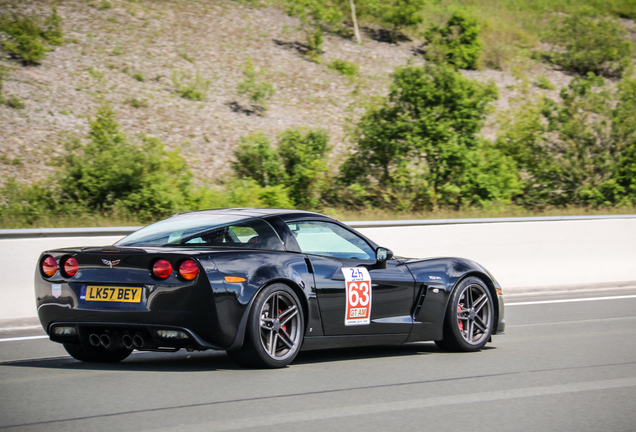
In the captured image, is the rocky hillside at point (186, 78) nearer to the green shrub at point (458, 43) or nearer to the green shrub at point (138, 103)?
the green shrub at point (138, 103)

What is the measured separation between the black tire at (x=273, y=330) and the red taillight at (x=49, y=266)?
1461mm

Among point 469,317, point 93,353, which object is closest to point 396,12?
point 469,317

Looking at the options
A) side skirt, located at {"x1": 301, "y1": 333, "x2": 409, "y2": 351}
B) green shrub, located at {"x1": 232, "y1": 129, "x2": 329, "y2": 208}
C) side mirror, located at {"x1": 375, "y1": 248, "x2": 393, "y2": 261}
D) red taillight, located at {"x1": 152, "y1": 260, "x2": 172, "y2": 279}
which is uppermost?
green shrub, located at {"x1": 232, "y1": 129, "x2": 329, "y2": 208}

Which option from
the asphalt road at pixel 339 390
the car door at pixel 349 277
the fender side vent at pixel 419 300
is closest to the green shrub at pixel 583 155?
the asphalt road at pixel 339 390

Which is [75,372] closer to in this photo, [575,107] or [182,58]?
[575,107]

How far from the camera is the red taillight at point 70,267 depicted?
18.7 ft

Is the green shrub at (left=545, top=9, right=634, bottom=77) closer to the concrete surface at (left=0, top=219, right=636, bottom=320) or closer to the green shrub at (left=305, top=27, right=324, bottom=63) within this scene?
the green shrub at (left=305, top=27, right=324, bottom=63)

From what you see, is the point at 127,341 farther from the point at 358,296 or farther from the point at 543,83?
the point at 543,83

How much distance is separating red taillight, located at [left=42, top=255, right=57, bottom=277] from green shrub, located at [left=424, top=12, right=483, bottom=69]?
30.3 meters

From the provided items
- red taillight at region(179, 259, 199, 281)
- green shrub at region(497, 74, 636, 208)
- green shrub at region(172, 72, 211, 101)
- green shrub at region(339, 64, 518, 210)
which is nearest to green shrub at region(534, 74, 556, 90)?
green shrub at region(497, 74, 636, 208)

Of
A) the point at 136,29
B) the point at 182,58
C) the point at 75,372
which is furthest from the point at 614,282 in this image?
the point at 136,29

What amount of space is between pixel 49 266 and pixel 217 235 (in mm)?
1280

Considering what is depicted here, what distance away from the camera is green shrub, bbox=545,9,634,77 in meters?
38.0

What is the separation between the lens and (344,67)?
110 ft
